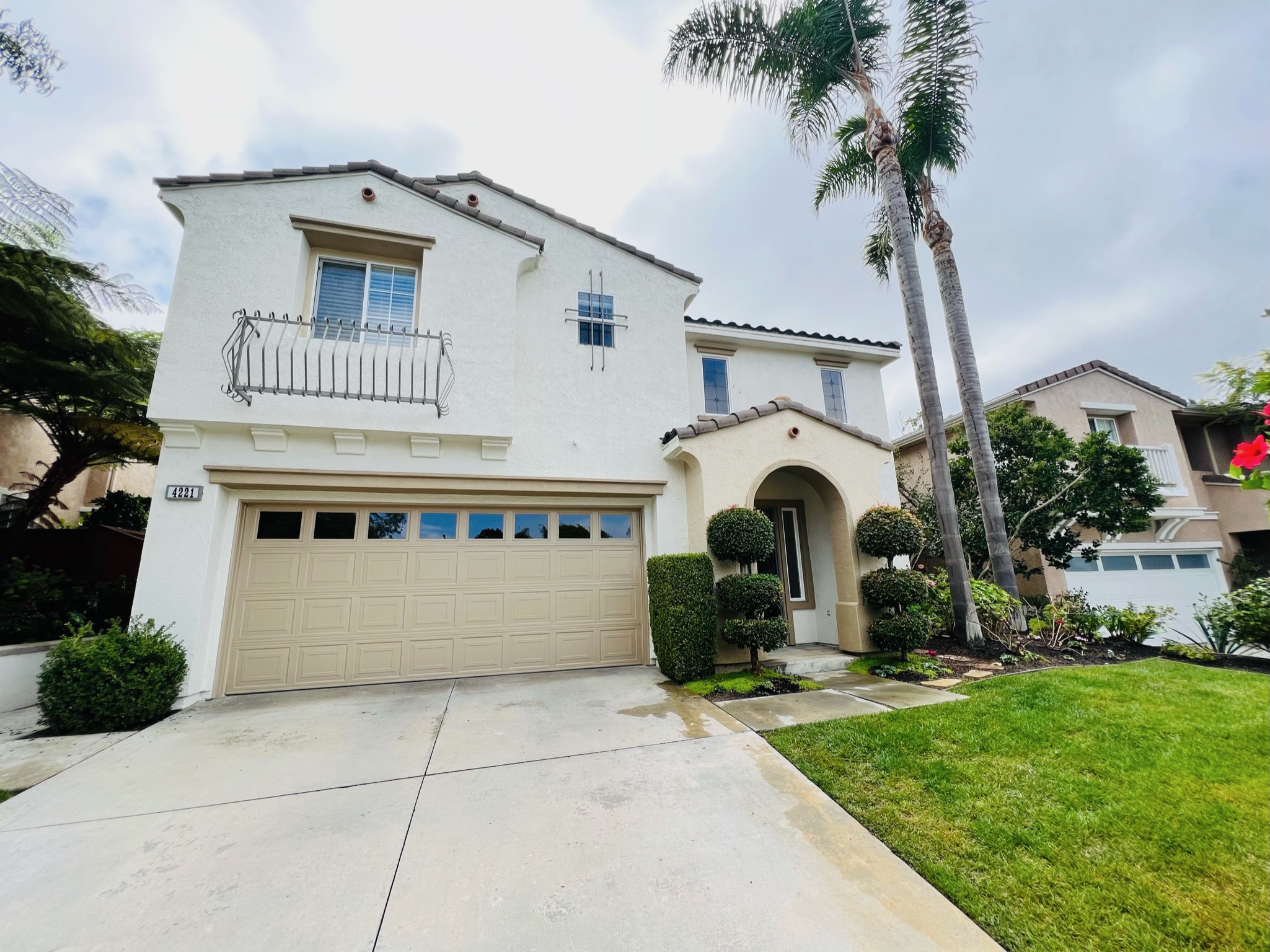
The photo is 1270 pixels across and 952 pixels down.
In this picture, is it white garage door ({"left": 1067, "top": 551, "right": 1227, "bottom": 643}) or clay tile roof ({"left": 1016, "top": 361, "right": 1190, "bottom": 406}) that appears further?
clay tile roof ({"left": 1016, "top": 361, "right": 1190, "bottom": 406})

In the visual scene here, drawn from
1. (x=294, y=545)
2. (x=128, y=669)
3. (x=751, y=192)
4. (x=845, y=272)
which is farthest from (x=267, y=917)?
(x=845, y=272)

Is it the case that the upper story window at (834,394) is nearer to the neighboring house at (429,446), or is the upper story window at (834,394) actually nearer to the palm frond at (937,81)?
the neighboring house at (429,446)

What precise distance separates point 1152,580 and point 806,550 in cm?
1013

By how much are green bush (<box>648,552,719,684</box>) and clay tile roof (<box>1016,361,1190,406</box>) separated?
445 inches

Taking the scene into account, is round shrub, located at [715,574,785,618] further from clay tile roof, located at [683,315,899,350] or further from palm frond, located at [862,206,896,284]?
palm frond, located at [862,206,896,284]

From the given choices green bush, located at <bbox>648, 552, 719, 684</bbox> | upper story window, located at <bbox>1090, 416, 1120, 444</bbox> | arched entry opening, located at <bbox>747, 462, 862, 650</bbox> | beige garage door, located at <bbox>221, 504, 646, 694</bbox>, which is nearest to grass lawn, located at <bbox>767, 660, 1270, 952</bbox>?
green bush, located at <bbox>648, 552, 719, 684</bbox>

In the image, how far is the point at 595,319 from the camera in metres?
8.20

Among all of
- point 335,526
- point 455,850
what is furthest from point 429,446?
point 455,850

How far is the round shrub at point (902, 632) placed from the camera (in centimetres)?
671

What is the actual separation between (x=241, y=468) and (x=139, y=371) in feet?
11.5

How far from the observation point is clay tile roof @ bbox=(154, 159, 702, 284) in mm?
6791

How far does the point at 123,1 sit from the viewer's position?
6.02m

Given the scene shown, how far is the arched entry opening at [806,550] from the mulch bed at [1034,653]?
156 centimetres

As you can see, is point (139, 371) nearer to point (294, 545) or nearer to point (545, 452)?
point (294, 545)
